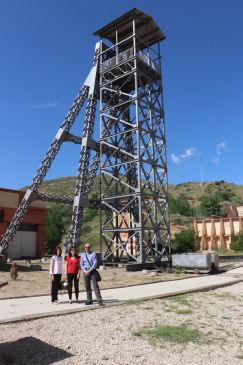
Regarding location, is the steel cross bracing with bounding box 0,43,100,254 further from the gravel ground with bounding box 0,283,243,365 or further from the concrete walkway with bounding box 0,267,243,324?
the gravel ground with bounding box 0,283,243,365

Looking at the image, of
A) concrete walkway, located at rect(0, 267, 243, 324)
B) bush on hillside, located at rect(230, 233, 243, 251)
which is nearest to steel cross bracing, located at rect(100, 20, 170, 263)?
concrete walkway, located at rect(0, 267, 243, 324)

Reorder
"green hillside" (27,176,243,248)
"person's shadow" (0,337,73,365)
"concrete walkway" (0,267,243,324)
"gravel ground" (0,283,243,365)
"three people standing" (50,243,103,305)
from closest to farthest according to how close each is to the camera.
→ "person's shadow" (0,337,73,365) → "gravel ground" (0,283,243,365) → "concrete walkway" (0,267,243,324) → "three people standing" (50,243,103,305) → "green hillside" (27,176,243,248)

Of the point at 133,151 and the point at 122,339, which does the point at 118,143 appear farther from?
the point at 122,339

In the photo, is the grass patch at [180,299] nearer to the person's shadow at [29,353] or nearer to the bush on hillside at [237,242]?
the person's shadow at [29,353]

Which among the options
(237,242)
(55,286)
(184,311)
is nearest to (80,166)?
(55,286)

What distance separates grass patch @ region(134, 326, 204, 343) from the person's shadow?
1.69 meters

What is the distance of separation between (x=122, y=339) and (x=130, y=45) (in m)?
28.5

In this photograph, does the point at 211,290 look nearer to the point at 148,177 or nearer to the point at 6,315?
the point at 6,315

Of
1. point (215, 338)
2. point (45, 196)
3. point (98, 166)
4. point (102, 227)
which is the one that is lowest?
point (215, 338)

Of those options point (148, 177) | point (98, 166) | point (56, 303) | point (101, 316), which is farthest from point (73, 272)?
point (98, 166)

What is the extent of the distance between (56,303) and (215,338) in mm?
4978

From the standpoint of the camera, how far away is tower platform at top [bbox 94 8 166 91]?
90.7 feet

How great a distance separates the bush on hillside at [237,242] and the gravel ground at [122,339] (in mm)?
40531

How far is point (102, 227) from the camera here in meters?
27.7
